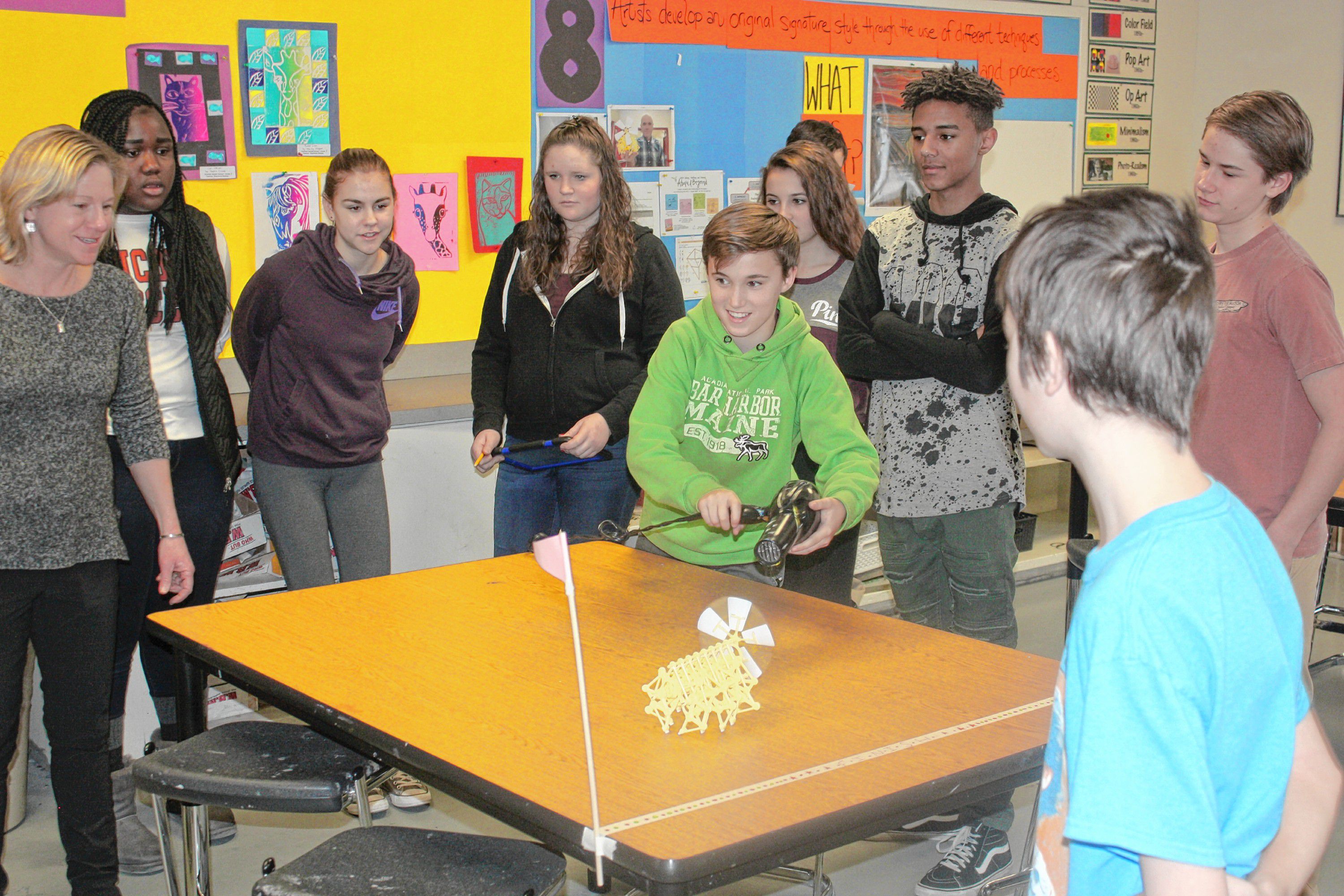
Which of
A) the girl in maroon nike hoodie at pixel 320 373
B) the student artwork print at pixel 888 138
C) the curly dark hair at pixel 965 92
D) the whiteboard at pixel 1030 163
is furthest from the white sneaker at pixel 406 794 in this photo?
the whiteboard at pixel 1030 163

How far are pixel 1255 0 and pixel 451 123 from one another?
12.3 ft

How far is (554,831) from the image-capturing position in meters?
1.19

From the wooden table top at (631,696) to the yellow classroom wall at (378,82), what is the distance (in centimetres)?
156

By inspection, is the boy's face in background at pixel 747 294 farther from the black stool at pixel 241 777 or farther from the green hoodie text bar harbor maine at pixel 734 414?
the black stool at pixel 241 777

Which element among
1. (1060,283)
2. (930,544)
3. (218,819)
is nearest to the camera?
(1060,283)

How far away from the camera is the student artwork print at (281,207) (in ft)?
10.4

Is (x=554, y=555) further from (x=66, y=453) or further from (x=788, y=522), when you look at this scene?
(x=66, y=453)

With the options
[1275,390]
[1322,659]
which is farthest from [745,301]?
[1322,659]

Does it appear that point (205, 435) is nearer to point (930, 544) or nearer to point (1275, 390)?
point (930, 544)

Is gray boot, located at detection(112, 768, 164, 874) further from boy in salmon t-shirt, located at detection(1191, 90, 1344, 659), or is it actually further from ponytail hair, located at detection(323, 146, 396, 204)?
boy in salmon t-shirt, located at detection(1191, 90, 1344, 659)

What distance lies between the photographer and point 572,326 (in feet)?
8.66

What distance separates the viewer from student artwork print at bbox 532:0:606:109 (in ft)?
11.6

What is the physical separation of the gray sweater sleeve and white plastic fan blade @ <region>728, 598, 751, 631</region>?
1.21m

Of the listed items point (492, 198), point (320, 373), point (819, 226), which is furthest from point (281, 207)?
point (819, 226)
